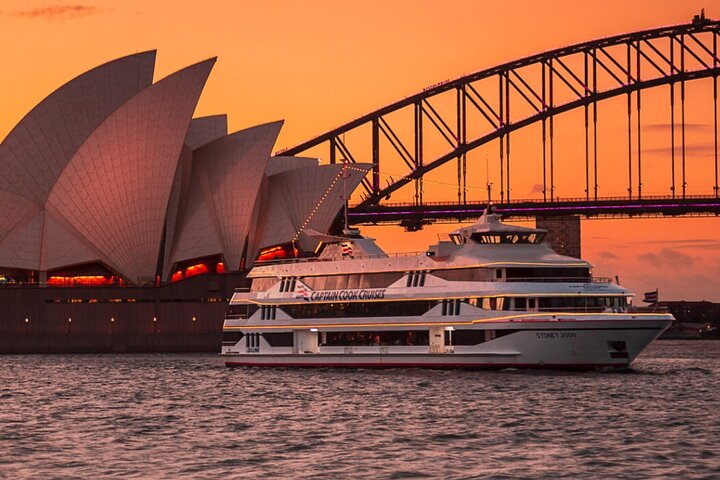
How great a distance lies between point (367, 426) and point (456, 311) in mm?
20070

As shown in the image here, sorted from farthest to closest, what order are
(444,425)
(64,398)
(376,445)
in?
(64,398), (444,425), (376,445)

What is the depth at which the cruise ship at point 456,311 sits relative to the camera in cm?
6238

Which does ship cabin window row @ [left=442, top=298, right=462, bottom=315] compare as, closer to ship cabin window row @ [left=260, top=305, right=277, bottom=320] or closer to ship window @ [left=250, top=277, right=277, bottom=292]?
ship cabin window row @ [left=260, top=305, right=277, bottom=320]

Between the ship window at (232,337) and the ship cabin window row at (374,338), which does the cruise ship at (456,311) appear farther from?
the ship window at (232,337)

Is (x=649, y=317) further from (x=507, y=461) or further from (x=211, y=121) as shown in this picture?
(x=211, y=121)

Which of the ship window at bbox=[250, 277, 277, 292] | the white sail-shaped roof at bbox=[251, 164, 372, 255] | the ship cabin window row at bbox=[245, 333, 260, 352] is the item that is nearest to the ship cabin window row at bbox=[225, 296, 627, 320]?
the ship cabin window row at bbox=[245, 333, 260, 352]

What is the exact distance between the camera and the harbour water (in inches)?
1421

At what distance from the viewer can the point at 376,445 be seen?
131 ft

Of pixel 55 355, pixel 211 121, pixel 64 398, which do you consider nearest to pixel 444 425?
pixel 64 398

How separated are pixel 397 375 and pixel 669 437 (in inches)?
949

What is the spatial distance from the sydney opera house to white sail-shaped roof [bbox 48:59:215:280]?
3.6 inches

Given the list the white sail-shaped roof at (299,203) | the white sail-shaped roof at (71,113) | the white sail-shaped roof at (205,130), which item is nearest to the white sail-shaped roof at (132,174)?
the white sail-shaped roof at (71,113)

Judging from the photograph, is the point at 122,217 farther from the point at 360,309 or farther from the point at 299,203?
the point at 360,309

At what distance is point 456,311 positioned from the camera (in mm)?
64062
